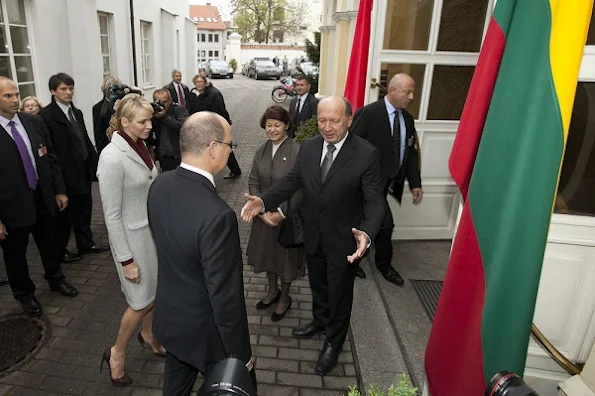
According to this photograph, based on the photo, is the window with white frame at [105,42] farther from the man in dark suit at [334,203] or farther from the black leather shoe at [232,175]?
the man in dark suit at [334,203]

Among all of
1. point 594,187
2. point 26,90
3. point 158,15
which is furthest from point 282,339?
point 158,15

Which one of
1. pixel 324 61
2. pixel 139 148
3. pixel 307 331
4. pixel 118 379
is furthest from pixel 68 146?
pixel 324 61

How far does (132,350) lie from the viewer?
11.9 feet

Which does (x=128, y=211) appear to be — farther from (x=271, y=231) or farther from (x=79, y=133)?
(x=79, y=133)

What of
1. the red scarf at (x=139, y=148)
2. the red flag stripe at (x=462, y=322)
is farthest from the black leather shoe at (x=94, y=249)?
the red flag stripe at (x=462, y=322)

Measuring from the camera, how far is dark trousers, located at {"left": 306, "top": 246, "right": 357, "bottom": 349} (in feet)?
10.5

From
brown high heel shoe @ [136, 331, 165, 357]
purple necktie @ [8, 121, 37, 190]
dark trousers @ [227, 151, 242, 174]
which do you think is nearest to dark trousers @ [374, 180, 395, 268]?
brown high heel shoe @ [136, 331, 165, 357]

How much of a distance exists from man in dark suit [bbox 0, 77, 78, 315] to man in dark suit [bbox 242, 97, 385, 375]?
7.15 feet

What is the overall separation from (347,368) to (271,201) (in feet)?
5.12

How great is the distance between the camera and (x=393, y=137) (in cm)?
436

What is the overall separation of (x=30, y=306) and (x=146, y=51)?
11.8m

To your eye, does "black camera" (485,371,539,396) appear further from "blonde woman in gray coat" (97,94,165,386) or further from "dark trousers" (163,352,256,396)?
"blonde woman in gray coat" (97,94,165,386)

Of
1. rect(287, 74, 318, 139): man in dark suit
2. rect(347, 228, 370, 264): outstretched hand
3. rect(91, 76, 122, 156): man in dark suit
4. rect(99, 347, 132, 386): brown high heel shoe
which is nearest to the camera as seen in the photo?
rect(347, 228, 370, 264): outstretched hand

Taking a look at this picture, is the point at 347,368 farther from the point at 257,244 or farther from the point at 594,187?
the point at 594,187
